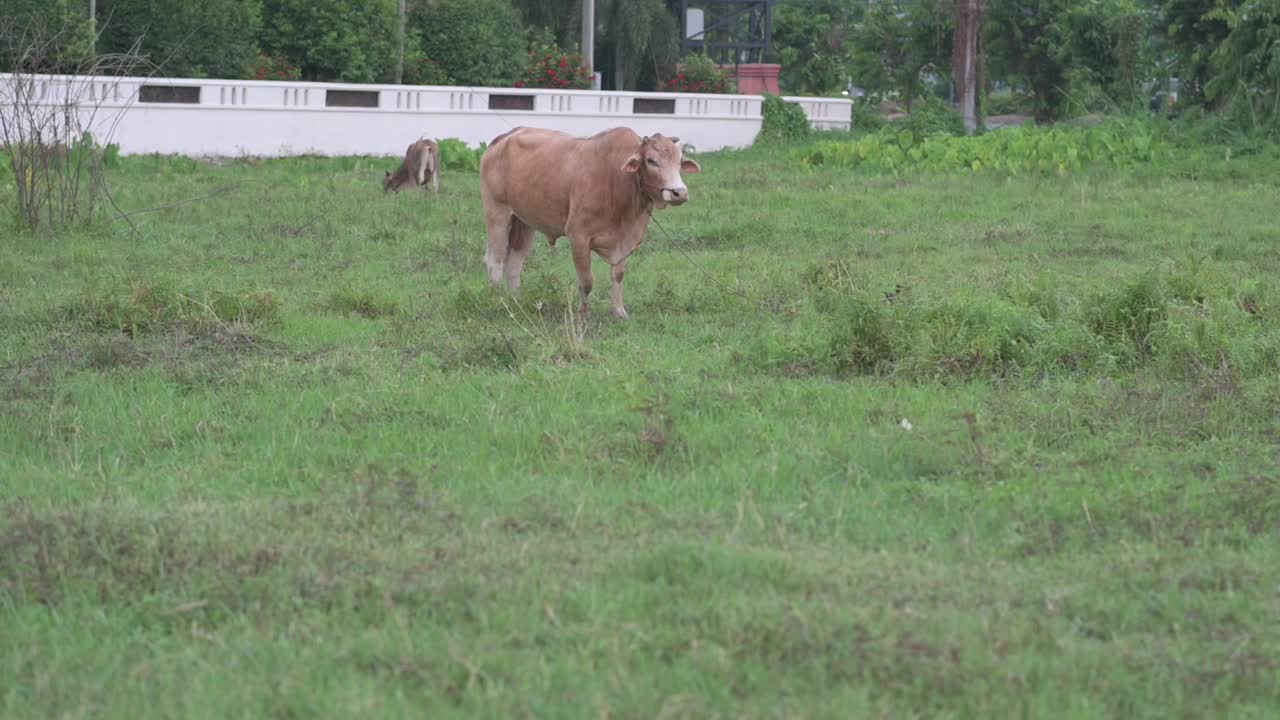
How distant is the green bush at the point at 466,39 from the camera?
26766 millimetres

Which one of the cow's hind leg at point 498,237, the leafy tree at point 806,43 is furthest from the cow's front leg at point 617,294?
the leafy tree at point 806,43

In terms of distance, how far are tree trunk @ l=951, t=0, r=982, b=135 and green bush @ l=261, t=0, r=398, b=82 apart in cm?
896

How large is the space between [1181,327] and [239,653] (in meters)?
4.90

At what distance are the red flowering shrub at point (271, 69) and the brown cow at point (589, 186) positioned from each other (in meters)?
14.6

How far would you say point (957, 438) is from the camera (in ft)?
19.3

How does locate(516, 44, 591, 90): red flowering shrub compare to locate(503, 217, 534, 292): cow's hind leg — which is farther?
locate(516, 44, 591, 90): red flowering shrub

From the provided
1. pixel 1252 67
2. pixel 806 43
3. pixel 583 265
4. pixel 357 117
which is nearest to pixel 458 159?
pixel 357 117

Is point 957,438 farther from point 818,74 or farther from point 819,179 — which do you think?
point 818,74

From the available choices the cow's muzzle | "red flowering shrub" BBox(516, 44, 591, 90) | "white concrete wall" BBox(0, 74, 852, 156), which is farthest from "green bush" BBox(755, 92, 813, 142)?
Answer: the cow's muzzle

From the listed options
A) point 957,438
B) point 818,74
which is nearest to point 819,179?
point 957,438

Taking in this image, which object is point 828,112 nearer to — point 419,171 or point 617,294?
point 419,171

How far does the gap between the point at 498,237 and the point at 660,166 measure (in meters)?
1.77

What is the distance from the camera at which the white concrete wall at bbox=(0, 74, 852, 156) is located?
20156 millimetres

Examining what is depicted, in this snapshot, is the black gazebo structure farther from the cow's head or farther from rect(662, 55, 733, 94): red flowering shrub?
the cow's head
